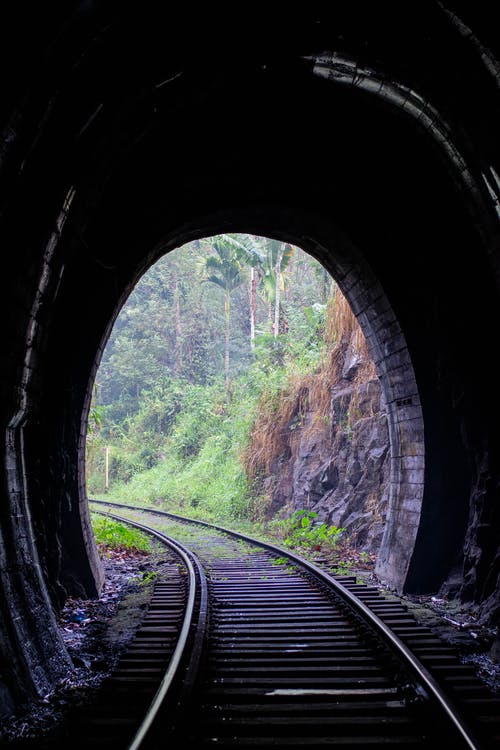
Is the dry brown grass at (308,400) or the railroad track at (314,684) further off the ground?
the dry brown grass at (308,400)

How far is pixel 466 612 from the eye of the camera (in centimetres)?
657

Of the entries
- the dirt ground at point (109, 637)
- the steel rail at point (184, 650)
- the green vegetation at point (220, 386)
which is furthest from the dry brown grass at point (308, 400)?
the steel rail at point (184, 650)

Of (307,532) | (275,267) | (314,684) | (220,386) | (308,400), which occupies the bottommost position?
(314,684)

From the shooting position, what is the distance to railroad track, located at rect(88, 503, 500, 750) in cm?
334

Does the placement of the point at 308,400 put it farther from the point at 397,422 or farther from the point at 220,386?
the point at 220,386

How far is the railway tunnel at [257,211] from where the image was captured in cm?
434

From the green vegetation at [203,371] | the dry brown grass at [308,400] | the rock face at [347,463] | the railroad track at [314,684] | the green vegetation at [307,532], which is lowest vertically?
the railroad track at [314,684]

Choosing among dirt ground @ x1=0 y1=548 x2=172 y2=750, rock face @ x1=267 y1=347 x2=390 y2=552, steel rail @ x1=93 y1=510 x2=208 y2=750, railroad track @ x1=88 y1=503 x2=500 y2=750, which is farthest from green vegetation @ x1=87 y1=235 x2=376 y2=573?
railroad track @ x1=88 y1=503 x2=500 y2=750

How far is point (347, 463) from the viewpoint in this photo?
12047 millimetres

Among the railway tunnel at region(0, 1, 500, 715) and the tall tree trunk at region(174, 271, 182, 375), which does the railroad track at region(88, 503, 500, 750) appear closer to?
the railway tunnel at region(0, 1, 500, 715)

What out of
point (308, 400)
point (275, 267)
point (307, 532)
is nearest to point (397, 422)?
point (307, 532)

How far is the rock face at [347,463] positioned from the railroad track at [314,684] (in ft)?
13.5

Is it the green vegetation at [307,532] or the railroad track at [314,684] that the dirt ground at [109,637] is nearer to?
the railroad track at [314,684]

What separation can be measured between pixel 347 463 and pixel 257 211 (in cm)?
599
